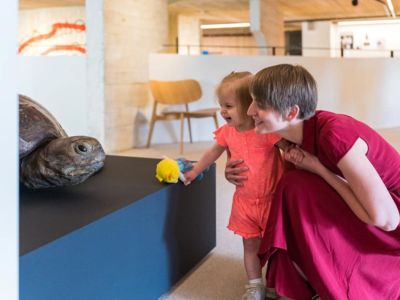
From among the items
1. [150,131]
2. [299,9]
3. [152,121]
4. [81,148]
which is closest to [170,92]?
[152,121]

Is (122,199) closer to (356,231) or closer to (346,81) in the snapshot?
(356,231)

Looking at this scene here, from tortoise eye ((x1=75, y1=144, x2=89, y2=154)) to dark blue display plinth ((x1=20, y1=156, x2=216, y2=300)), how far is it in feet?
0.43

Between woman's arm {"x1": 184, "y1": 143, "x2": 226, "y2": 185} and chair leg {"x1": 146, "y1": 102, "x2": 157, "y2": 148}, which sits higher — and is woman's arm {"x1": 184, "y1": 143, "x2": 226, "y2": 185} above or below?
below

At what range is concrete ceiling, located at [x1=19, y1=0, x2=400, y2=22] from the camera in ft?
25.7

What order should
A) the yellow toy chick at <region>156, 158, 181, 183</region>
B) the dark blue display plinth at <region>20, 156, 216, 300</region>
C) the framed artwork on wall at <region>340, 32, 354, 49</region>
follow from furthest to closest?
the framed artwork on wall at <region>340, 32, 354, 49</region>, the yellow toy chick at <region>156, 158, 181, 183</region>, the dark blue display plinth at <region>20, 156, 216, 300</region>

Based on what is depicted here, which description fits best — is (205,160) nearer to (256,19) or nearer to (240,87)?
(240,87)

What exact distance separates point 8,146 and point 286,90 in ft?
2.49

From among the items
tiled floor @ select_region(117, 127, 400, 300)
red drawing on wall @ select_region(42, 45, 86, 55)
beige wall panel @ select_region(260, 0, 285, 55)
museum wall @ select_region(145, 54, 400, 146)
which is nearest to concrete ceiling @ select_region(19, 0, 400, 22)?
beige wall panel @ select_region(260, 0, 285, 55)

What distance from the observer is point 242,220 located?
163 centimetres

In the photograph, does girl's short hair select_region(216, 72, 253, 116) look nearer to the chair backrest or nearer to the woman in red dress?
the woman in red dress

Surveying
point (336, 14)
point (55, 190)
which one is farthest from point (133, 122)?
point (336, 14)

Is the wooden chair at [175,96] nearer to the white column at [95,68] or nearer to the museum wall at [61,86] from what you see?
the white column at [95,68]

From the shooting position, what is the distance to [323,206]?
1.38 m

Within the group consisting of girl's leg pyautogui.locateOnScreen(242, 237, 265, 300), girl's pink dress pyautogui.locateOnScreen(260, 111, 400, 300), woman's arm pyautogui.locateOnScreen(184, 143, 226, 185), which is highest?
woman's arm pyautogui.locateOnScreen(184, 143, 226, 185)
